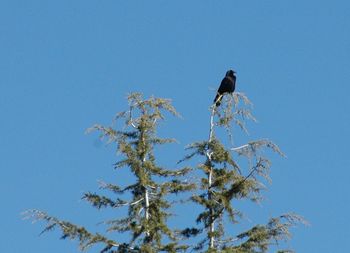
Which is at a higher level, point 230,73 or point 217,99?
point 230,73

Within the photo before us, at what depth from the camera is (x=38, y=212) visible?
20500 millimetres

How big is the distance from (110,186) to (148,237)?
106cm

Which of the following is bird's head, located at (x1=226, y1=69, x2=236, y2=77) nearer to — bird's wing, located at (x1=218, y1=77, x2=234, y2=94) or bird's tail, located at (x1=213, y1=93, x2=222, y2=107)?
bird's wing, located at (x1=218, y1=77, x2=234, y2=94)

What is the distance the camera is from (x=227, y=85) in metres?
26.0

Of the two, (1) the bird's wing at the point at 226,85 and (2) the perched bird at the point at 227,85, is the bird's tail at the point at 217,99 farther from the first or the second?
(1) the bird's wing at the point at 226,85

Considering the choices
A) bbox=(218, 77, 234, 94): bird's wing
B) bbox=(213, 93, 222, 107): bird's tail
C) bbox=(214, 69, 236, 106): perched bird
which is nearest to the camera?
bbox=(213, 93, 222, 107): bird's tail

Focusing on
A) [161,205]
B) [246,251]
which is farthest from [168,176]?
[246,251]

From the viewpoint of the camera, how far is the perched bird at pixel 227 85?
23.0m

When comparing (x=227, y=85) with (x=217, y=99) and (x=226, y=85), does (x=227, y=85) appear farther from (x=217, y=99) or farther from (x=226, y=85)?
(x=217, y=99)

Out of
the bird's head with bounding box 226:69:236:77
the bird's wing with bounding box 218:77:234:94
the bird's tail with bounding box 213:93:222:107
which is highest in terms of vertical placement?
the bird's head with bounding box 226:69:236:77

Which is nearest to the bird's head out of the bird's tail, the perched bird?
the perched bird

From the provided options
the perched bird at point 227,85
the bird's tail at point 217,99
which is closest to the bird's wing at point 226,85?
the perched bird at point 227,85

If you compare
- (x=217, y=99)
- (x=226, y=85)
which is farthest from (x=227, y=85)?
(x=217, y=99)

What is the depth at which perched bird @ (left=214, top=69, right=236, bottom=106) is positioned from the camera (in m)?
23.0
